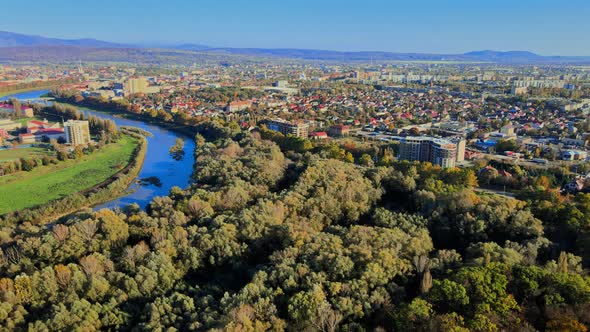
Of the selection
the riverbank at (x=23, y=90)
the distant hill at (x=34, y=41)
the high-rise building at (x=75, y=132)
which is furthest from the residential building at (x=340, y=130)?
the distant hill at (x=34, y=41)

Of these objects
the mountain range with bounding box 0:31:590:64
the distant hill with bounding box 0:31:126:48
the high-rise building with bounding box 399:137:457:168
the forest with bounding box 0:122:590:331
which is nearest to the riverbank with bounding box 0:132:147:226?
the forest with bounding box 0:122:590:331

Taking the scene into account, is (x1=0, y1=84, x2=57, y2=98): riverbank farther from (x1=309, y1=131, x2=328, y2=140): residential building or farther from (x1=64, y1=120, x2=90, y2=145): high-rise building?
(x1=309, y1=131, x2=328, y2=140): residential building

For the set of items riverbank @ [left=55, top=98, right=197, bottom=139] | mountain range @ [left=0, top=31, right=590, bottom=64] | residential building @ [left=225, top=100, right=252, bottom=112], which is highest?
mountain range @ [left=0, top=31, right=590, bottom=64]

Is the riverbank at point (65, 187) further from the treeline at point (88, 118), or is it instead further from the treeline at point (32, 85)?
the treeline at point (32, 85)

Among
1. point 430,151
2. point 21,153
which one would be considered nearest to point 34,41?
point 21,153

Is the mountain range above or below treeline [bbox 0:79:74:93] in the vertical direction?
above
